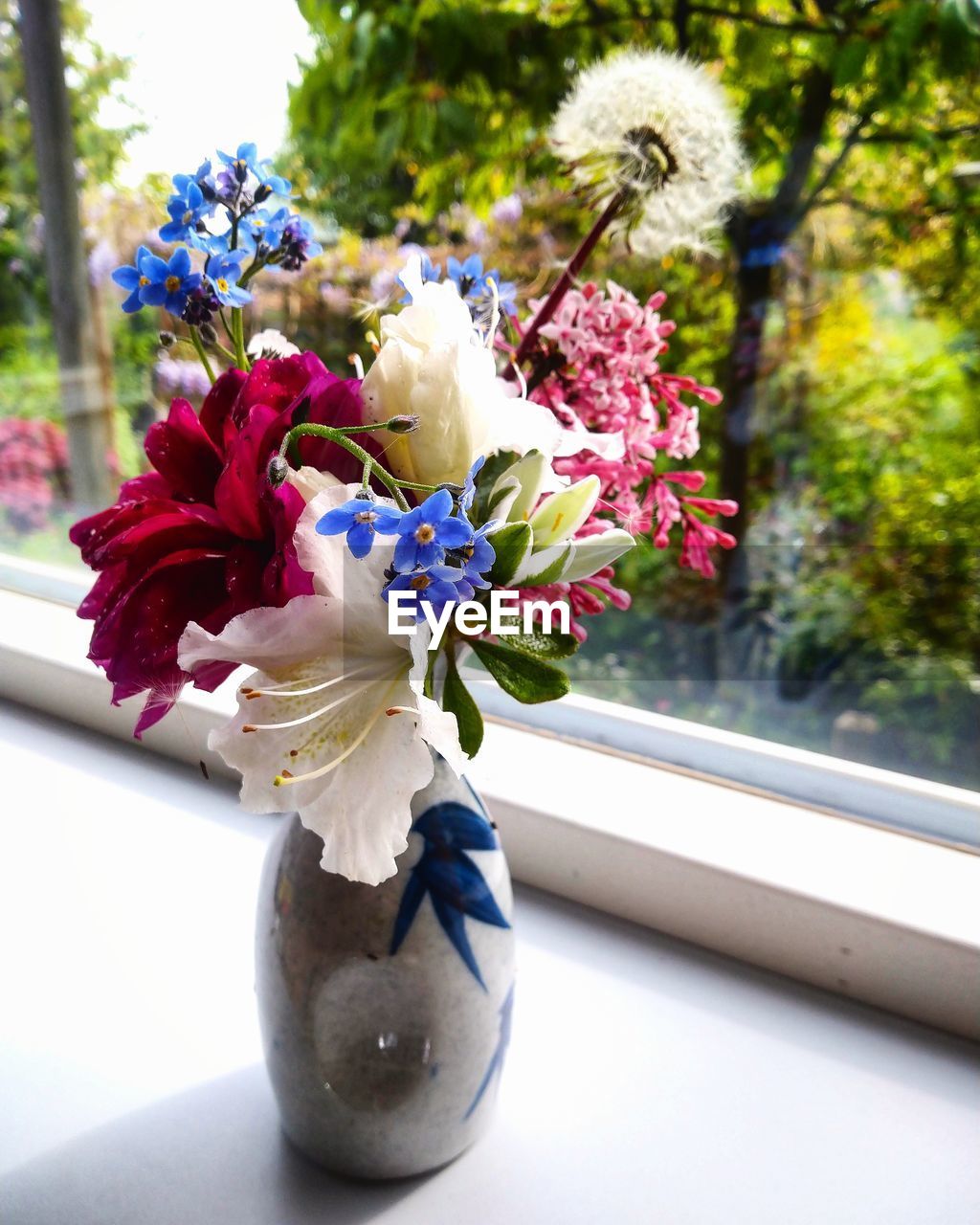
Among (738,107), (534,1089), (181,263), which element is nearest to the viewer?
(181,263)

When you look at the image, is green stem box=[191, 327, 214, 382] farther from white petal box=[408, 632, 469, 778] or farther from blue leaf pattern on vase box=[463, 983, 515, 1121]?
blue leaf pattern on vase box=[463, 983, 515, 1121]

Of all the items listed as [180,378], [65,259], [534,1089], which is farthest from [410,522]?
[65,259]

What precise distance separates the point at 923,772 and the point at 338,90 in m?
0.81

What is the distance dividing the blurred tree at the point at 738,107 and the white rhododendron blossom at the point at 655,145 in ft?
0.80

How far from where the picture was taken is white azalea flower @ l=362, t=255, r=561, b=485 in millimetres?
398

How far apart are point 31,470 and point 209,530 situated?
117cm

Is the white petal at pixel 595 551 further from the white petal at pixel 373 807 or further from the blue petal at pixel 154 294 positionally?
the blue petal at pixel 154 294

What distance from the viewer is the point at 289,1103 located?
53cm

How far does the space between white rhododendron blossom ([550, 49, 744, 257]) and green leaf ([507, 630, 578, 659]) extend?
0.25 meters

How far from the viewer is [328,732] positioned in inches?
15.5

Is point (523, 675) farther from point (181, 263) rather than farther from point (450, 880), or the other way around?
point (181, 263)

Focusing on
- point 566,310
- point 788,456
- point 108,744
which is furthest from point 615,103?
point 108,744

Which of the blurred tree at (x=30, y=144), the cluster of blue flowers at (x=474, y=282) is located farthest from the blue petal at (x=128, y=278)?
the blurred tree at (x=30, y=144)

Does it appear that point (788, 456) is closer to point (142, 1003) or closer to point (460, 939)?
point (460, 939)
